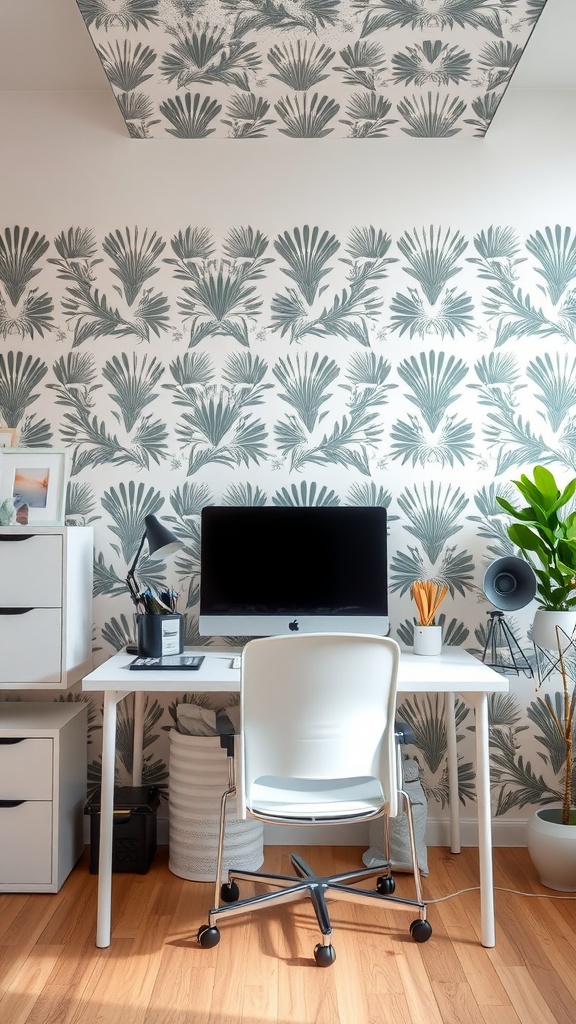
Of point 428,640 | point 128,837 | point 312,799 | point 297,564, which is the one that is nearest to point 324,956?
point 312,799

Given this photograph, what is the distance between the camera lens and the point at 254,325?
10.1 feet

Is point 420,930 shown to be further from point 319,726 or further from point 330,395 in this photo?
point 330,395

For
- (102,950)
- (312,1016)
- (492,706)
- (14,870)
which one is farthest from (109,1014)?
(492,706)

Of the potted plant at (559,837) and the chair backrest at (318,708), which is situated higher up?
the chair backrest at (318,708)

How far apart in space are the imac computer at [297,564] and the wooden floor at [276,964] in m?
0.90

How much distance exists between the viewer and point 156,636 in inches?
105

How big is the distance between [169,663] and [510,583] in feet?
3.95

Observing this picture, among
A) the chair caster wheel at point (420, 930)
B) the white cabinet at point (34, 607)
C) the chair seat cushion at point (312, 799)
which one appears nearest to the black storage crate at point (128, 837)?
the white cabinet at point (34, 607)

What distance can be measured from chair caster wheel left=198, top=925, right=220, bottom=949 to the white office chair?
289 millimetres

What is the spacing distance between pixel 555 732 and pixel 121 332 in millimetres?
2247

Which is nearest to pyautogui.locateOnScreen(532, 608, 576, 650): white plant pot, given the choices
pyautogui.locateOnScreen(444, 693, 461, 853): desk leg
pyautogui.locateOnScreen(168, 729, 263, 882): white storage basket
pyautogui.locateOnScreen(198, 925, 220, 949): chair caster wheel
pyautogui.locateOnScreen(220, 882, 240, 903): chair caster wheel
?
pyautogui.locateOnScreen(444, 693, 461, 853): desk leg

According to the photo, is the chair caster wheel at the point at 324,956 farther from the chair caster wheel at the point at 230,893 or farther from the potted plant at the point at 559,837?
the potted plant at the point at 559,837

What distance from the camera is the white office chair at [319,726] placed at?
2094 mm

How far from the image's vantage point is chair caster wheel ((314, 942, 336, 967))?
2.16 metres
